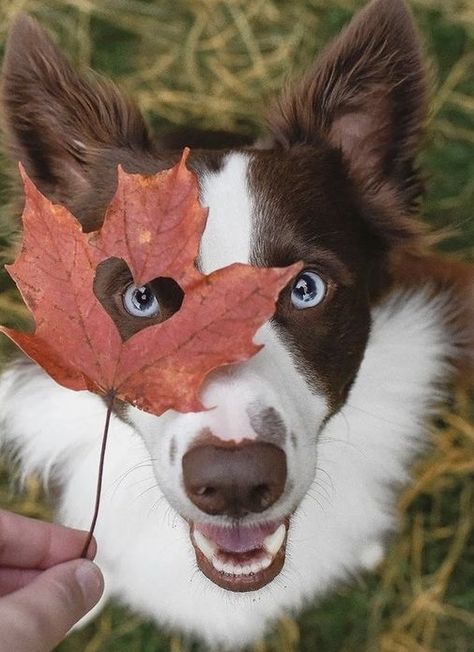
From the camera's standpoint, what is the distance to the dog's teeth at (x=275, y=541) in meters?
1.94

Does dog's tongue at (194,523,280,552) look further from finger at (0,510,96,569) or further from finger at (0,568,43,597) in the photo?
finger at (0,568,43,597)

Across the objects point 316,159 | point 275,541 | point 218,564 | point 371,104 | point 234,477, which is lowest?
point 218,564

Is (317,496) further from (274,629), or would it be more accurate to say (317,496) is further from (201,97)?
(201,97)

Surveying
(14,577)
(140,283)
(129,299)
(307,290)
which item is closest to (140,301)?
(129,299)

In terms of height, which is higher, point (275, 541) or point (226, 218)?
point (226, 218)

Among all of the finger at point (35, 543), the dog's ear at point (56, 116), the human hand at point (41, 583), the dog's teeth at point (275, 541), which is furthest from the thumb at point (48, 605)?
the dog's ear at point (56, 116)

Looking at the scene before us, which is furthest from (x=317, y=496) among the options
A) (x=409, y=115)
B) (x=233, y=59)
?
(x=233, y=59)

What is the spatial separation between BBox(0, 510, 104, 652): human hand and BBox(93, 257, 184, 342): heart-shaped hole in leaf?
56 cm

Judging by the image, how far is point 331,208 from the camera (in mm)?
2146

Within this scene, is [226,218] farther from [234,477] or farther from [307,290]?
[234,477]

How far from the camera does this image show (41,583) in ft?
5.69

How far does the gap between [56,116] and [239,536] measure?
3.95ft

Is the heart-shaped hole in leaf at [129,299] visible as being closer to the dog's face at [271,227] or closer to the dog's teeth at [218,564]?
the dog's face at [271,227]

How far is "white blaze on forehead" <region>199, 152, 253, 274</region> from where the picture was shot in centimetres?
188
